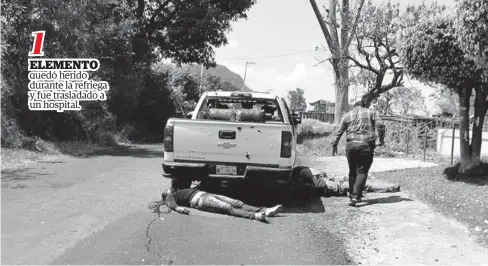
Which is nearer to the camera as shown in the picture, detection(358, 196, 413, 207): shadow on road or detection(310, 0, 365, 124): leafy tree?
detection(358, 196, 413, 207): shadow on road

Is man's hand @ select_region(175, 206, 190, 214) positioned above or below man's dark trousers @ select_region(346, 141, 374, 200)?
below

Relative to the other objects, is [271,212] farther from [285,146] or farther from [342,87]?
[342,87]

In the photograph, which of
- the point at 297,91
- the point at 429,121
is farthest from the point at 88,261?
the point at 297,91

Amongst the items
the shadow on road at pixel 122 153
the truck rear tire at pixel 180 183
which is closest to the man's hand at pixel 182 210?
the truck rear tire at pixel 180 183

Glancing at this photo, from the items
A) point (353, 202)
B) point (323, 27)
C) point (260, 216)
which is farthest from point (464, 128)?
point (323, 27)

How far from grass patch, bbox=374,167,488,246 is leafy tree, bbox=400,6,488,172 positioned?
0.72 metres

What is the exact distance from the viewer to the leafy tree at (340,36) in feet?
66.5

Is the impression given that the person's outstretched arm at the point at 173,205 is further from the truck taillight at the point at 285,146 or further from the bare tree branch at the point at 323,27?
the bare tree branch at the point at 323,27

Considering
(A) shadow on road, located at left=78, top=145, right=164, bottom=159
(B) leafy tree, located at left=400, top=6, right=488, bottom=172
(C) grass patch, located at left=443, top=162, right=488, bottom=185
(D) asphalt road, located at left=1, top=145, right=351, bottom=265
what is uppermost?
(B) leafy tree, located at left=400, top=6, right=488, bottom=172

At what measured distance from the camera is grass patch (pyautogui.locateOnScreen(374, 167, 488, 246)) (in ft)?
21.8

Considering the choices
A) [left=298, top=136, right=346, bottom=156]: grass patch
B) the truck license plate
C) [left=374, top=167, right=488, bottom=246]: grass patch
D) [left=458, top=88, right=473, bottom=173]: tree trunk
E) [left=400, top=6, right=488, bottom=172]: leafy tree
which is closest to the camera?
[left=374, top=167, right=488, bottom=246]: grass patch

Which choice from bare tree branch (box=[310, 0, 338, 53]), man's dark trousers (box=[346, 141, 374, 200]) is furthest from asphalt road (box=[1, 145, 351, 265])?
bare tree branch (box=[310, 0, 338, 53])

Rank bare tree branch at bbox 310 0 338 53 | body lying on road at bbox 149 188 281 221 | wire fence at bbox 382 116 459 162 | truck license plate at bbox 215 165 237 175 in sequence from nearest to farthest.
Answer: body lying on road at bbox 149 188 281 221, truck license plate at bbox 215 165 237 175, wire fence at bbox 382 116 459 162, bare tree branch at bbox 310 0 338 53

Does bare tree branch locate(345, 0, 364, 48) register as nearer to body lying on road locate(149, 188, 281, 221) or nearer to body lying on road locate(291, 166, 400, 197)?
body lying on road locate(291, 166, 400, 197)
